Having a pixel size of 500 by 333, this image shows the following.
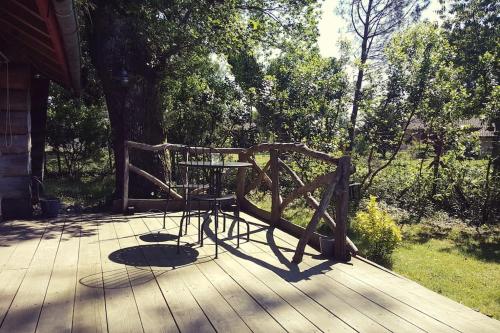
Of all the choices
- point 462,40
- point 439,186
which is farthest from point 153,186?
point 462,40

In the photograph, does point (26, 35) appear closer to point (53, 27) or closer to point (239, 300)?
point (53, 27)

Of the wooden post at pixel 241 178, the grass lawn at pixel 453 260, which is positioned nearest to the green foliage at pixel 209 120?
the grass lawn at pixel 453 260

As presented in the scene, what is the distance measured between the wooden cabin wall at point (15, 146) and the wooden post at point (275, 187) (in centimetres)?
312

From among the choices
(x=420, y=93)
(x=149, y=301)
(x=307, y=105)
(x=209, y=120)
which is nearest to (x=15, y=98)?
(x=149, y=301)

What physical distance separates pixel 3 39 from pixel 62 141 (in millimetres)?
6491

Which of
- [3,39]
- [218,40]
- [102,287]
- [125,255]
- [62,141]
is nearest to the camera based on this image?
[102,287]

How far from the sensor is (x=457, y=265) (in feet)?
17.0

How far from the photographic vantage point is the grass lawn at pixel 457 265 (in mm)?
3947

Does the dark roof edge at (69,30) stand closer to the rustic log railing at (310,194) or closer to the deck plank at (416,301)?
the rustic log railing at (310,194)

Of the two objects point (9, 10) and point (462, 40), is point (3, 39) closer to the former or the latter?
point (9, 10)

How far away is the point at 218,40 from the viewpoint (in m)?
7.30

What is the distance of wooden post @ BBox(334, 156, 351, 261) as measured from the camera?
3.65 m

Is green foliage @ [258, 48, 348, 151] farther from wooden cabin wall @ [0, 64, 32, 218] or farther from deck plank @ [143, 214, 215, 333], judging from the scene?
deck plank @ [143, 214, 215, 333]

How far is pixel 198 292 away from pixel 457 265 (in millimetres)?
3792
